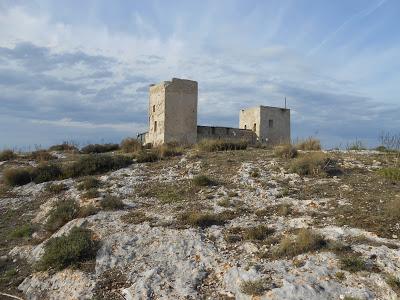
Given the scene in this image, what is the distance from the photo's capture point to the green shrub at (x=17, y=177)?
54.9 feet

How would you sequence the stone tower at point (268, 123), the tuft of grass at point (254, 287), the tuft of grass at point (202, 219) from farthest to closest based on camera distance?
the stone tower at point (268, 123), the tuft of grass at point (202, 219), the tuft of grass at point (254, 287)

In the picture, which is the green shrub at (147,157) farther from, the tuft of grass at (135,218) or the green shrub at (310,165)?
the tuft of grass at (135,218)

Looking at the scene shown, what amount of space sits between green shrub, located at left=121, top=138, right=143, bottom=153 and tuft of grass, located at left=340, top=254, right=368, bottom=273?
15.1 metres

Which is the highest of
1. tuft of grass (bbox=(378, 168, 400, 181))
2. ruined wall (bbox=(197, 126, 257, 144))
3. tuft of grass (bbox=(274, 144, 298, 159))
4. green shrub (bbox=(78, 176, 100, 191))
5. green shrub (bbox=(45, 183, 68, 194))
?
ruined wall (bbox=(197, 126, 257, 144))

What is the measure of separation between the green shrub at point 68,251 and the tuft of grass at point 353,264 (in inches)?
206

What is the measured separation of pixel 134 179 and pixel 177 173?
150cm

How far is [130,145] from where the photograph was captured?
76.3 ft

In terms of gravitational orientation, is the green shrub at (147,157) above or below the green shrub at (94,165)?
above

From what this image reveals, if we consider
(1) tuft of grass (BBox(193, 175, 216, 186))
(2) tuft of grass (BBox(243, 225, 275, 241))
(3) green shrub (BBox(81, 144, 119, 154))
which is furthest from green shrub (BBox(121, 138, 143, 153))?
(2) tuft of grass (BBox(243, 225, 275, 241))

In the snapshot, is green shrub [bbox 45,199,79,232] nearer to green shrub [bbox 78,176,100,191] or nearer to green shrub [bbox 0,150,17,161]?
green shrub [bbox 78,176,100,191]

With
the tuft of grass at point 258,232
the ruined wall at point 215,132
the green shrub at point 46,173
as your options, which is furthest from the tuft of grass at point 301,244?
the ruined wall at point 215,132

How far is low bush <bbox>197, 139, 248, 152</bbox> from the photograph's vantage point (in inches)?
795

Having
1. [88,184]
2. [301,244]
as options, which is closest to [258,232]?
[301,244]

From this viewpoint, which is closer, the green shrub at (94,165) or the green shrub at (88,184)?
the green shrub at (88,184)
